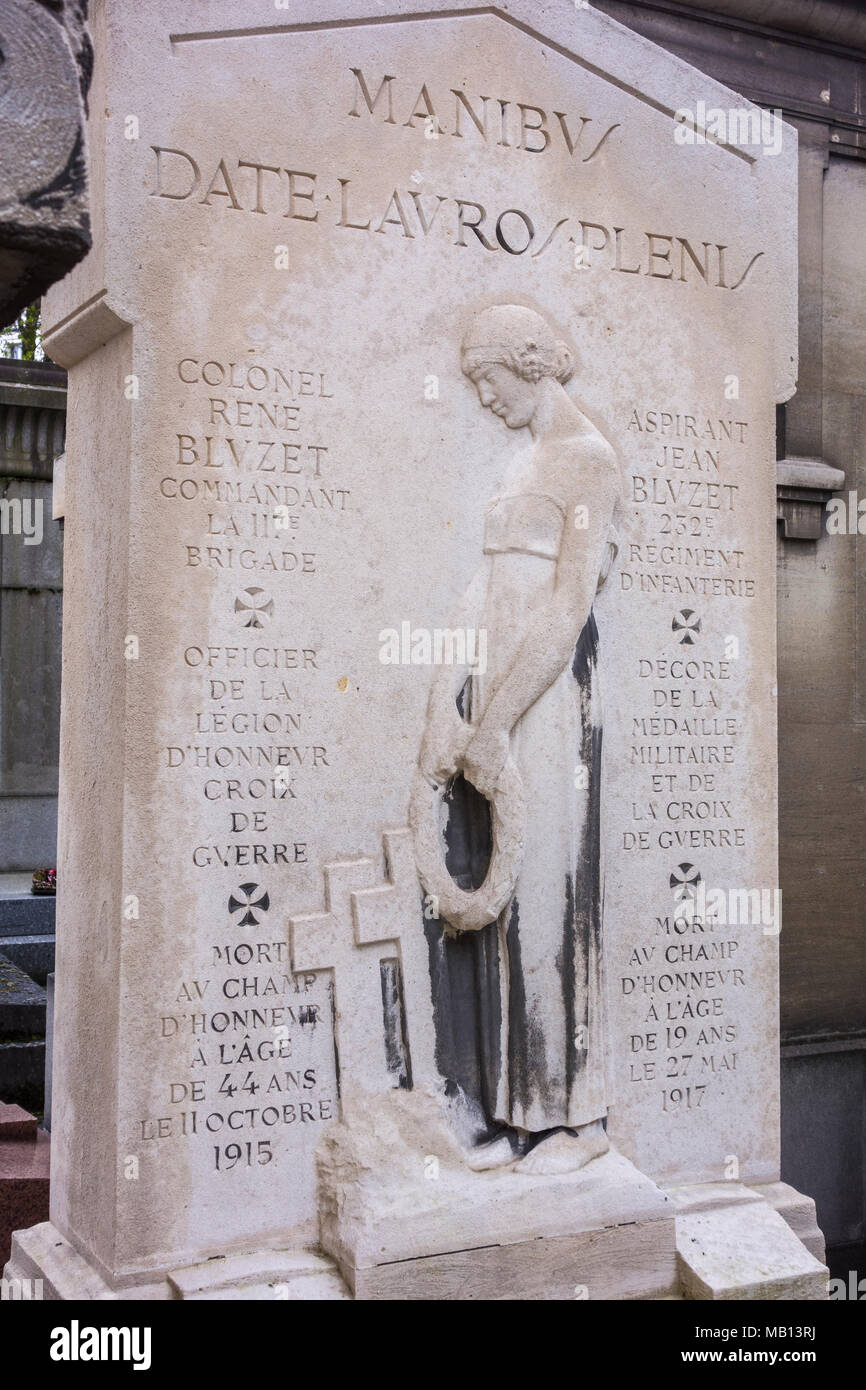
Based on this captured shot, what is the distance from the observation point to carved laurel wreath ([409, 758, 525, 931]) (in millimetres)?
4180

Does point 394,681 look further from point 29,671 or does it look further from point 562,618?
point 29,671

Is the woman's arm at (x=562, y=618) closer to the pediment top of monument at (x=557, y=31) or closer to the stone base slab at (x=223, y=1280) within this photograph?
the pediment top of monument at (x=557, y=31)

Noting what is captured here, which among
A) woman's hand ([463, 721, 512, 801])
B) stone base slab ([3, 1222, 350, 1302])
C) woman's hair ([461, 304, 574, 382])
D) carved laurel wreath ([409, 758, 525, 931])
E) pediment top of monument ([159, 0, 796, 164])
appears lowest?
stone base slab ([3, 1222, 350, 1302])

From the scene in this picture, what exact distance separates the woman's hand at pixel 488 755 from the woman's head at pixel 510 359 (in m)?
1.03

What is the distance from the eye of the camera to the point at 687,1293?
4.19 metres

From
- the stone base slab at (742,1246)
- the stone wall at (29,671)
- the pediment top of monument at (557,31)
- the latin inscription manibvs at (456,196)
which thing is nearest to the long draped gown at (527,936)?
the stone base slab at (742,1246)

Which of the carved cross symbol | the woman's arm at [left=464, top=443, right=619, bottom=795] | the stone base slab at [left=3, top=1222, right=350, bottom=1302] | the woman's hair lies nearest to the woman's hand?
the woman's arm at [left=464, top=443, right=619, bottom=795]

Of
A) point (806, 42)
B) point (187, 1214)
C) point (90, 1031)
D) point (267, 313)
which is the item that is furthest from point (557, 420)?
point (806, 42)

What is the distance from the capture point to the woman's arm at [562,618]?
418cm

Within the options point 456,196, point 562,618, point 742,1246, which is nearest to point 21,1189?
point 742,1246

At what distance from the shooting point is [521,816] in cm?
420

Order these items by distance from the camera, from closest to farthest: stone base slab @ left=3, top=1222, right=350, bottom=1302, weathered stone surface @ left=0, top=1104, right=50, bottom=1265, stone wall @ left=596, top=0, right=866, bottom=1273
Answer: stone base slab @ left=3, top=1222, right=350, bottom=1302, weathered stone surface @ left=0, top=1104, right=50, bottom=1265, stone wall @ left=596, top=0, right=866, bottom=1273

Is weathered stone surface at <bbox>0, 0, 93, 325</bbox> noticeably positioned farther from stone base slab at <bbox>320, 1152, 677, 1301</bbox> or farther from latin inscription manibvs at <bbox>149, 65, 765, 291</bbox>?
stone base slab at <bbox>320, 1152, 677, 1301</bbox>

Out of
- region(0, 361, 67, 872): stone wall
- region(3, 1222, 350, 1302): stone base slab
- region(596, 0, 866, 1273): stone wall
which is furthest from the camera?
region(0, 361, 67, 872): stone wall
